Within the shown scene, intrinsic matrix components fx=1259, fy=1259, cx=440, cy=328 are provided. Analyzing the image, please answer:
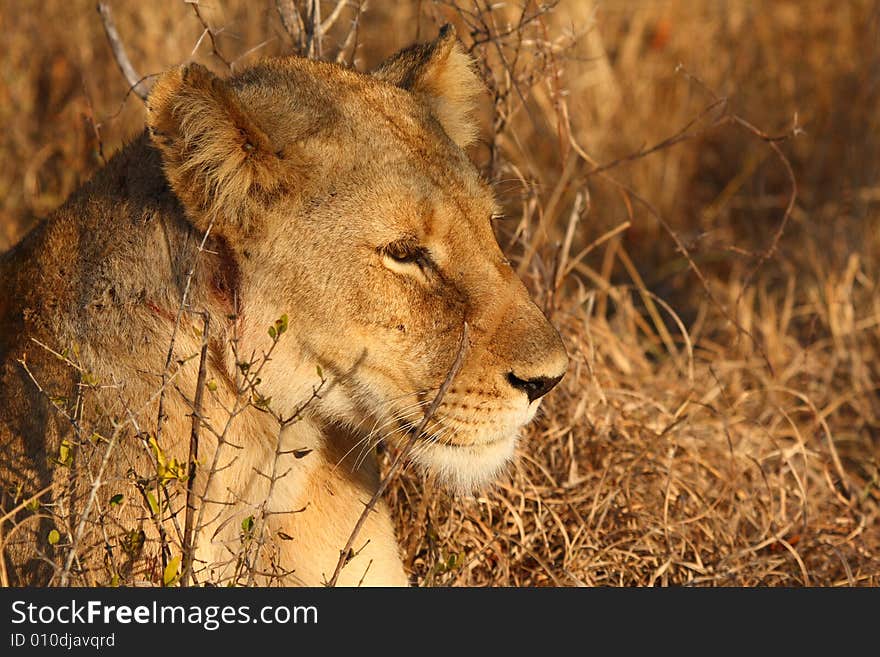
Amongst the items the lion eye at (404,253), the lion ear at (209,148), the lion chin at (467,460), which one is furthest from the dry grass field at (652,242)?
the lion ear at (209,148)

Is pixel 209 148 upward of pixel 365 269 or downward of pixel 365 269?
upward

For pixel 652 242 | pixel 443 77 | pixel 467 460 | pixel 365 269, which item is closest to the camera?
pixel 365 269

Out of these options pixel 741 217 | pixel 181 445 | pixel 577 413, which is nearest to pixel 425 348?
Answer: pixel 181 445

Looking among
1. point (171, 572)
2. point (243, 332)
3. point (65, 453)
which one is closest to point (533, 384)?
point (243, 332)

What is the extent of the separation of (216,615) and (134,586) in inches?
7.5

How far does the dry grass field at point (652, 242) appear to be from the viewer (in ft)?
12.8

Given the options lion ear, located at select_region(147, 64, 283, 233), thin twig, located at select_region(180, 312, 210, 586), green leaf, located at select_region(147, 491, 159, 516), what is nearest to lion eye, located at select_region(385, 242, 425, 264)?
lion ear, located at select_region(147, 64, 283, 233)

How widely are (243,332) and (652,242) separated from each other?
433cm

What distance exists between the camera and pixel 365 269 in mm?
2791

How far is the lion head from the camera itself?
2760mm

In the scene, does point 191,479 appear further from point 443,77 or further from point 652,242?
point 652,242

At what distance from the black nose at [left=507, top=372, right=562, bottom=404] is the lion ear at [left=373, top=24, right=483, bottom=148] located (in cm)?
79

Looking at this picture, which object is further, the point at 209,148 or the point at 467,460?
the point at 467,460

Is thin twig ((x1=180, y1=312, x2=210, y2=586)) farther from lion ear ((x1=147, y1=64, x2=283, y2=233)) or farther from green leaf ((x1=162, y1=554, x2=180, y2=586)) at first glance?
lion ear ((x1=147, y1=64, x2=283, y2=233))
